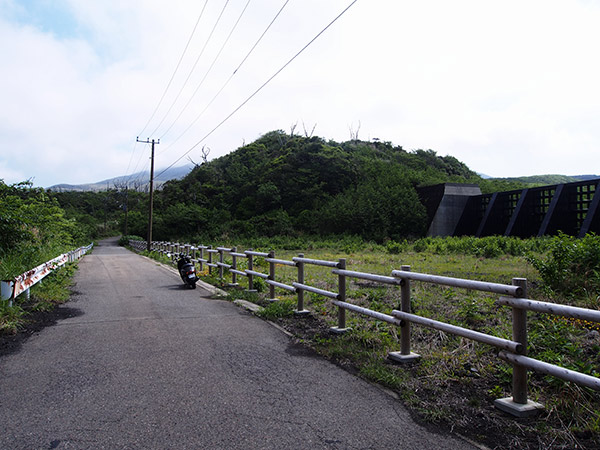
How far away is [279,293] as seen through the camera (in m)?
10.8

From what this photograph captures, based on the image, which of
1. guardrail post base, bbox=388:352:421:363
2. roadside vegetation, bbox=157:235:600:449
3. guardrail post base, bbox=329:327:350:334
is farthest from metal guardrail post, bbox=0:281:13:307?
guardrail post base, bbox=388:352:421:363

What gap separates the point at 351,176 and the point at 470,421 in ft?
210

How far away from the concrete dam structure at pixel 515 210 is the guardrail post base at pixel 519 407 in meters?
24.5

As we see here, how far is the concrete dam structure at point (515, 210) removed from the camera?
33.5 m

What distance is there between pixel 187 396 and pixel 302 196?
62007mm

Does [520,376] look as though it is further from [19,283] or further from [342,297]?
[19,283]

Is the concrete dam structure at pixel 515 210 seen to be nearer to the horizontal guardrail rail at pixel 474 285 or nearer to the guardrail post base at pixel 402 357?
the guardrail post base at pixel 402 357

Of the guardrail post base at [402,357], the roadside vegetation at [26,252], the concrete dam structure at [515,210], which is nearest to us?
the guardrail post base at [402,357]

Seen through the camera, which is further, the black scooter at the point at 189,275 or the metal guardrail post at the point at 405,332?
the black scooter at the point at 189,275

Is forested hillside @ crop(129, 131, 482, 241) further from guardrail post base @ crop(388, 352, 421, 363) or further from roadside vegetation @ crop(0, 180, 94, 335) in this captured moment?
guardrail post base @ crop(388, 352, 421, 363)

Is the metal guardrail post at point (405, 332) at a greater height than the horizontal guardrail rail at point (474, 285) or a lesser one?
lesser

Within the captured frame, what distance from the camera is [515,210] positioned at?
38500 mm

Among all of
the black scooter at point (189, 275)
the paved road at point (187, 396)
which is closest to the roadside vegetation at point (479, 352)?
the paved road at point (187, 396)

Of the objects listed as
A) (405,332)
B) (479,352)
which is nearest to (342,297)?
(405,332)
